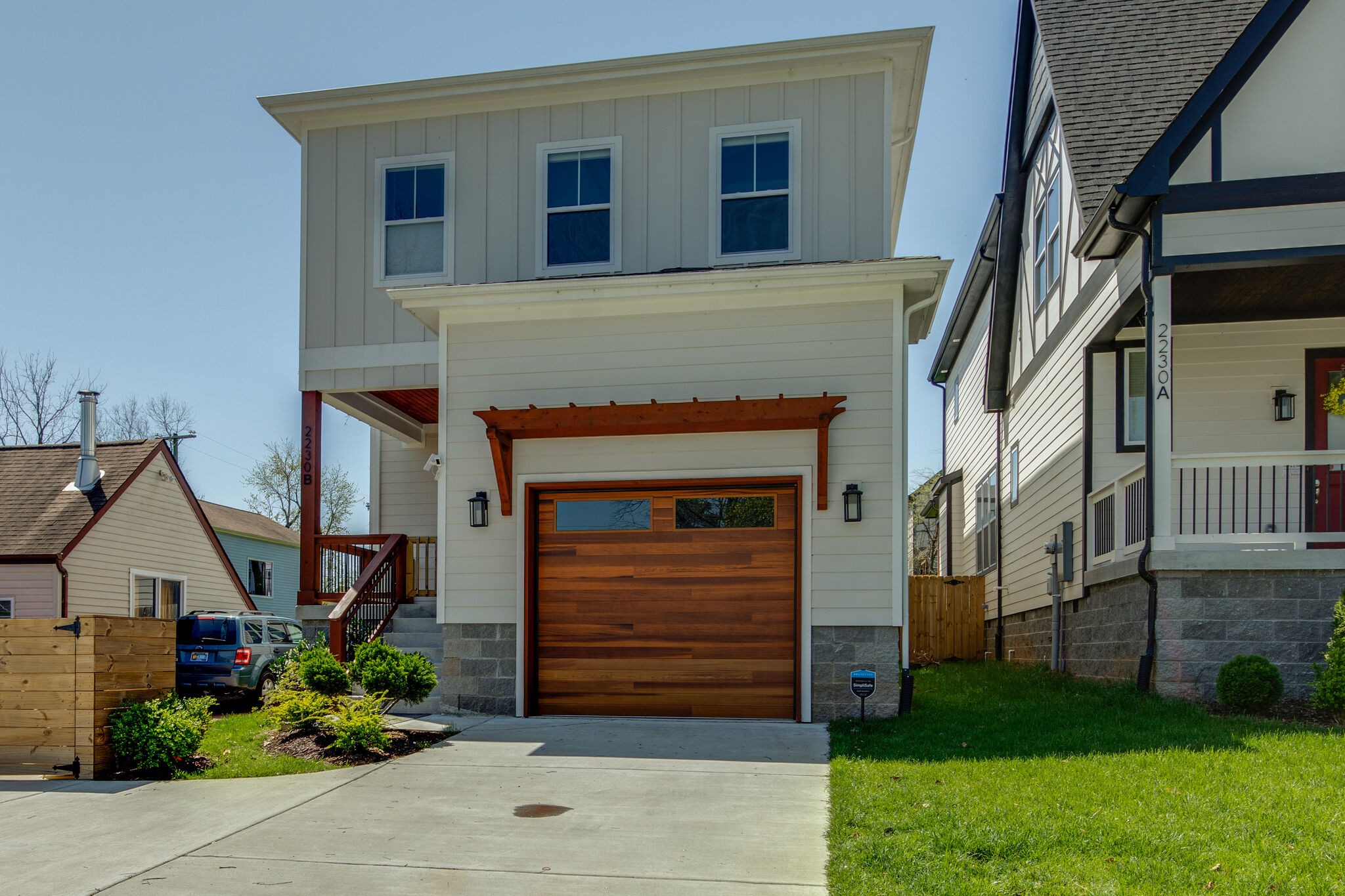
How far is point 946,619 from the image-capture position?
1780 cm

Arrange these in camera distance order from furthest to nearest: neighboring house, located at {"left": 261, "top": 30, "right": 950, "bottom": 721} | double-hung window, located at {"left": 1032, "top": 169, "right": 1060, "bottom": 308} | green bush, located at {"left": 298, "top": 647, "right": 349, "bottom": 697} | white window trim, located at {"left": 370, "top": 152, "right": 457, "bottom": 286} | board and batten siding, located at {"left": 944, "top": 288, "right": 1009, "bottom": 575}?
board and batten siding, located at {"left": 944, "top": 288, "right": 1009, "bottom": 575} < double-hung window, located at {"left": 1032, "top": 169, "right": 1060, "bottom": 308} < white window trim, located at {"left": 370, "top": 152, "right": 457, "bottom": 286} < neighboring house, located at {"left": 261, "top": 30, "right": 950, "bottom": 721} < green bush, located at {"left": 298, "top": 647, "right": 349, "bottom": 697}

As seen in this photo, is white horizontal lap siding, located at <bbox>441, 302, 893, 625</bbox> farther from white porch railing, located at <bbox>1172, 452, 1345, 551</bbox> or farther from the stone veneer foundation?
white porch railing, located at <bbox>1172, 452, 1345, 551</bbox>

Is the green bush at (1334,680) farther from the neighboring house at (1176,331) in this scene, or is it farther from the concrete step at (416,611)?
the concrete step at (416,611)

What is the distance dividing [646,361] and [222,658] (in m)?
7.03

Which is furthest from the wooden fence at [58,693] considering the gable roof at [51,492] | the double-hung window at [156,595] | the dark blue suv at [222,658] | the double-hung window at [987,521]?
the double-hung window at [987,521]

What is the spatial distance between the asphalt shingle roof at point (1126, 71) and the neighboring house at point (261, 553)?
72.2ft

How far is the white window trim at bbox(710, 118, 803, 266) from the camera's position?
A: 11.5 meters

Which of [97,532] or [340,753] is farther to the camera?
[97,532]

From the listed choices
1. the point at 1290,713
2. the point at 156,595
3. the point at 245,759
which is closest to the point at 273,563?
the point at 156,595

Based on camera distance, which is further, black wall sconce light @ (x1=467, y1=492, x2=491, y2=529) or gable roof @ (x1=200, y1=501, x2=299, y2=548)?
gable roof @ (x1=200, y1=501, x2=299, y2=548)

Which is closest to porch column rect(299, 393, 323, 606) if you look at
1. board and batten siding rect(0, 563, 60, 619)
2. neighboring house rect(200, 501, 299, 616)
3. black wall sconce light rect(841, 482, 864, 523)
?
black wall sconce light rect(841, 482, 864, 523)

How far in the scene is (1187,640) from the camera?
29.6ft

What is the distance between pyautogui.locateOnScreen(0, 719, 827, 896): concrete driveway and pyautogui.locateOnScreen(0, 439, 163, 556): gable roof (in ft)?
38.9

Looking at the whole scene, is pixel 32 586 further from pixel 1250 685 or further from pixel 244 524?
pixel 1250 685
